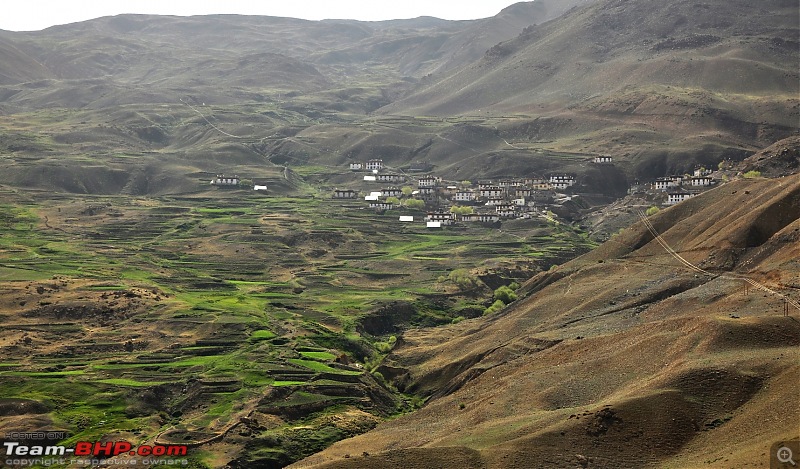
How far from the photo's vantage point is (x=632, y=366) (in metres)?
67.1

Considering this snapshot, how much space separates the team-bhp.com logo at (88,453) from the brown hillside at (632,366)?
371 inches

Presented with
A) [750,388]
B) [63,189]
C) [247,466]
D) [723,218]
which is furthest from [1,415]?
[63,189]

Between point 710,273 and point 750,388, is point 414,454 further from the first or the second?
point 710,273

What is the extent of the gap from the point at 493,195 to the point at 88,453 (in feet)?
401

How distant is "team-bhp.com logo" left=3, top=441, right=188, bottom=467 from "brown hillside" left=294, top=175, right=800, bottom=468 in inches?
371

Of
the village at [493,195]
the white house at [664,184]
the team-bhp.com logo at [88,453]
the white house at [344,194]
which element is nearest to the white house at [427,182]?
the village at [493,195]

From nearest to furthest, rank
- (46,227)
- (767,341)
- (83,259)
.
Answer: (767,341)
(83,259)
(46,227)

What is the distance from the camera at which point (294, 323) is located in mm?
103625

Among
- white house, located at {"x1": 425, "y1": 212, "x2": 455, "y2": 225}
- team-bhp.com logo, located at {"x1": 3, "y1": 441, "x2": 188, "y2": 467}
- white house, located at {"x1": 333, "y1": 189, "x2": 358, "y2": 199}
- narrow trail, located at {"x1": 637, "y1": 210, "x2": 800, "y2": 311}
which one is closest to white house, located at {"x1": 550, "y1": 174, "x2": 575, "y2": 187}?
white house, located at {"x1": 425, "y1": 212, "x2": 455, "y2": 225}

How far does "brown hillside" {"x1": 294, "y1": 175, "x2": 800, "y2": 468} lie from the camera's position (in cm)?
5616

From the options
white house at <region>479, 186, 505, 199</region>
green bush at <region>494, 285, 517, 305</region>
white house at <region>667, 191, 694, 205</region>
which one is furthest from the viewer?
white house at <region>479, 186, 505, 199</region>

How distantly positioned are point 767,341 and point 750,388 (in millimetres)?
7317

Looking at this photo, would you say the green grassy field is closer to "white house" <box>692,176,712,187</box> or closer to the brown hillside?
the brown hillside

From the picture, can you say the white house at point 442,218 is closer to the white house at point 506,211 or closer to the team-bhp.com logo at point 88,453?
the white house at point 506,211
